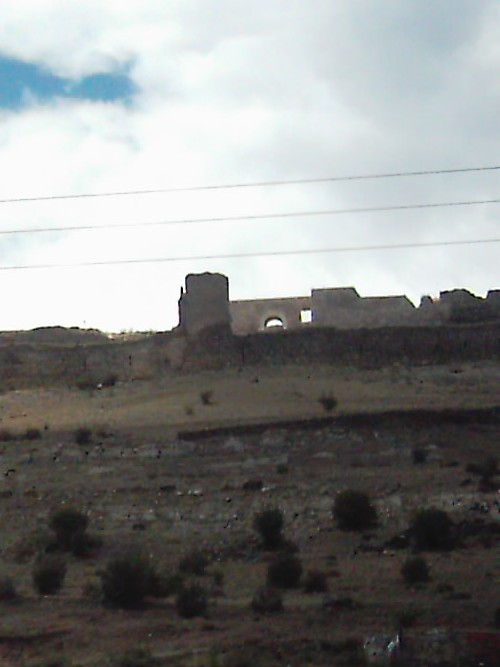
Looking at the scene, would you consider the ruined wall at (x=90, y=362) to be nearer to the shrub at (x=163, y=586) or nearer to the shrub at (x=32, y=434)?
the shrub at (x=32, y=434)

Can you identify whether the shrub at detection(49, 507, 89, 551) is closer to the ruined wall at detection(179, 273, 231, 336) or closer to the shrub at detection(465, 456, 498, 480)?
the shrub at detection(465, 456, 498, 480)

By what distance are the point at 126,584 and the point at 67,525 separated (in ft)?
19.2

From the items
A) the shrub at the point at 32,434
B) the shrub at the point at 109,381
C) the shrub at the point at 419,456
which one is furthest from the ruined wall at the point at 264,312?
the shrub at the point at 419,456

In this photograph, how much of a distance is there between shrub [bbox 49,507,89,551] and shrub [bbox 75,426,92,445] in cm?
786

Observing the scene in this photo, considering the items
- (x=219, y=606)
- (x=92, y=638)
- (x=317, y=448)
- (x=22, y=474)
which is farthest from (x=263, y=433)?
(x=92, y=638)

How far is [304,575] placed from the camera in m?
15.9

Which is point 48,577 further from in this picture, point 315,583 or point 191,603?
point 315,583

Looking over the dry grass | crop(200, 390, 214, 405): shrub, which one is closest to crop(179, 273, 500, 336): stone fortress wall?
the dry grass

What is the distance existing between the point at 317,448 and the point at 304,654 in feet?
51.1

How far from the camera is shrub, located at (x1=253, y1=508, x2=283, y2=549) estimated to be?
18797mm

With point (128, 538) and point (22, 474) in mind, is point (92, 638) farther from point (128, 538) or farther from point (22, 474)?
point (22, 474)

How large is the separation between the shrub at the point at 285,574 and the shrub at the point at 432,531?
10.2 feet

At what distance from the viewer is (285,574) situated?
50.5 feet

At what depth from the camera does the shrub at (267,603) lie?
13.4 metres
